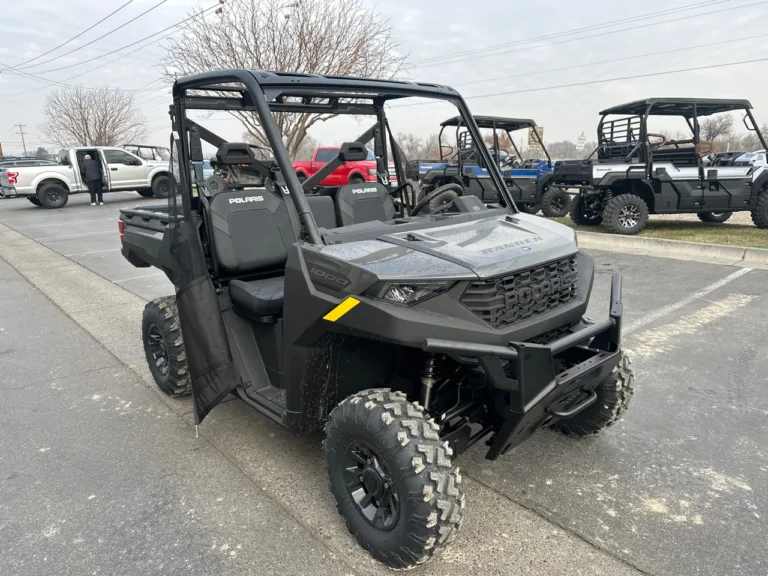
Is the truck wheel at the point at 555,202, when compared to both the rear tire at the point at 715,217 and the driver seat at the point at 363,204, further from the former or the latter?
the driver seat at the point at 363,204

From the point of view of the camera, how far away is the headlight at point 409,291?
2.04m

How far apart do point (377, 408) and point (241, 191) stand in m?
1.75

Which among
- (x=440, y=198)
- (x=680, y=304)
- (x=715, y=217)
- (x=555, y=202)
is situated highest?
(x=440, y=198)

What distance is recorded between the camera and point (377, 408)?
213cm

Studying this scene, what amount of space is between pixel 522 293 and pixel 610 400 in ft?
3.54

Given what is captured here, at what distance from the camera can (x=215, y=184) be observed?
3451 millimetres

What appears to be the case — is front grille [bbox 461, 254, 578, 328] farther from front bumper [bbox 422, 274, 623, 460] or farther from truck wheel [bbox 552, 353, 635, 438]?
truck wheel [bbox 552, 353, 635, 438]

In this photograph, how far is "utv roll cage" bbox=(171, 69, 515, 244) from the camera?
242 cm

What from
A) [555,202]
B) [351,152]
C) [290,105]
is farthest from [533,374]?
[555,202]

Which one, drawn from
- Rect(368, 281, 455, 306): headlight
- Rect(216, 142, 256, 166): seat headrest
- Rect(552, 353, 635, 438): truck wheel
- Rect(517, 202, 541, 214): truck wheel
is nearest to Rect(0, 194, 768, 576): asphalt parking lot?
Rect(552, 353, 635, 438): truck wheel

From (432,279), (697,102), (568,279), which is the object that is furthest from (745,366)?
(697,102)

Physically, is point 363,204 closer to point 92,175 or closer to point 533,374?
point 533,374

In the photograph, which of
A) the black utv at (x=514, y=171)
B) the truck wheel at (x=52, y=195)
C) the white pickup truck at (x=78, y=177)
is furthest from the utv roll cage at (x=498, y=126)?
the truck wheel at (x=52, y=195)

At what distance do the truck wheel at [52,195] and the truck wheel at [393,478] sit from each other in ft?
62.9
